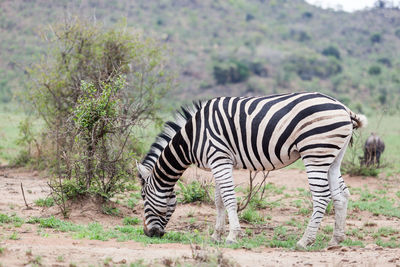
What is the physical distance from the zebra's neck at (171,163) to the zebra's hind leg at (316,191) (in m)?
1.78

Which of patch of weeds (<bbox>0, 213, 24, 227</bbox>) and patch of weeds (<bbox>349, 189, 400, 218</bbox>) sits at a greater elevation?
patch of weeds (<bbox>349, 189, 400, 218</bbox>)

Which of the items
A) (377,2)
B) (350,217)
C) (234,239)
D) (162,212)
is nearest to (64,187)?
(162,212)

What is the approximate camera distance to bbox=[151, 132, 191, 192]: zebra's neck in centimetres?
732

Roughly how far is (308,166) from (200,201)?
355 centimetres

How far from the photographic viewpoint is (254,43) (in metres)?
56.4

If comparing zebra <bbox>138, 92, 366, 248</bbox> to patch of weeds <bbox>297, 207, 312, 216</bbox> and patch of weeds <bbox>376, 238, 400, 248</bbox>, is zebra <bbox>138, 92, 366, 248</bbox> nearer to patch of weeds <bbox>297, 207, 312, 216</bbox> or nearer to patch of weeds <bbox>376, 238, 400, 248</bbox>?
patch of weeds <bbox>376, 238, 400, 248</bbox>

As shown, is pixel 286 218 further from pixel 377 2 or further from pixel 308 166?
pixel 377 2

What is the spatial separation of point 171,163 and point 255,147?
1267 mm

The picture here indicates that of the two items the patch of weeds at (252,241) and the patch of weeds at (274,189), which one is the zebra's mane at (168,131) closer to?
the patch of weeds at (252,241)

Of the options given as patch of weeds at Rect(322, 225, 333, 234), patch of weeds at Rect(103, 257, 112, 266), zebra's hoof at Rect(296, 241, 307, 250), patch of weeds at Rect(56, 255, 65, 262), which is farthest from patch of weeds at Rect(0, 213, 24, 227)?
patch of weeds at Rect(322, 225, 333, 234)

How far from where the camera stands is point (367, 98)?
44219 mm

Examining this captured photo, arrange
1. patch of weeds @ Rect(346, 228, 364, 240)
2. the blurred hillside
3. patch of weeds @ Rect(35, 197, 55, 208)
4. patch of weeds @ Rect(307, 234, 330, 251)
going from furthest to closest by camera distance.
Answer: the blurred hillside, patch of weeds @ Rect(35, 197, 55, 208), patch of weeds @ Rect(346, 228, 364, 240), patch of weeds @ Rect(307, 234, 330, 251)

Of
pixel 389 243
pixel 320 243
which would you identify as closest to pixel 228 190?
pixel 320 243

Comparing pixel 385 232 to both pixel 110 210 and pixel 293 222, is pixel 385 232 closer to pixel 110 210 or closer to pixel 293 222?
pixel 293 222
